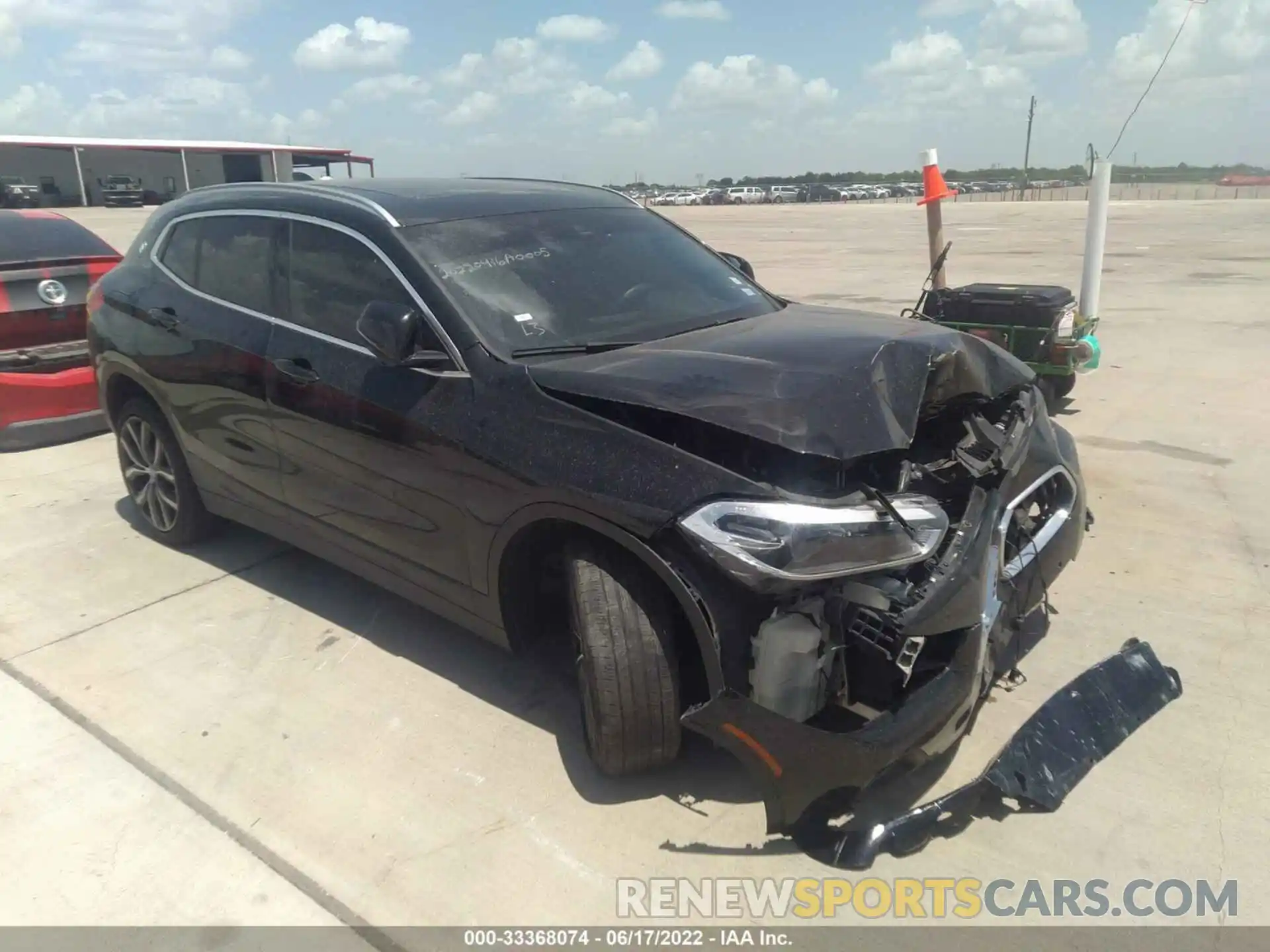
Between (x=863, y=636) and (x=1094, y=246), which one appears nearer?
(x=863, y=636)

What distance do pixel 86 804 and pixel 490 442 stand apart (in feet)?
5.56

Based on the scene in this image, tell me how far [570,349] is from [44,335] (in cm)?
545

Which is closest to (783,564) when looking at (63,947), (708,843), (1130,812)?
(708,843)

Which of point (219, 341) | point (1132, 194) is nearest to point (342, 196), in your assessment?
point (219, 341)

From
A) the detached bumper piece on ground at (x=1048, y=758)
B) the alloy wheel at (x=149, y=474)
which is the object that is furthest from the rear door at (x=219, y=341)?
the detached bumper piece on ground at (x=1048, y=758)

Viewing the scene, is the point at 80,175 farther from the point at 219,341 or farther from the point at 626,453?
the point at 626,453

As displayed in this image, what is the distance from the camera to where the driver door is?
3.26m

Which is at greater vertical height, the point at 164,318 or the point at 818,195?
the point at 818,195

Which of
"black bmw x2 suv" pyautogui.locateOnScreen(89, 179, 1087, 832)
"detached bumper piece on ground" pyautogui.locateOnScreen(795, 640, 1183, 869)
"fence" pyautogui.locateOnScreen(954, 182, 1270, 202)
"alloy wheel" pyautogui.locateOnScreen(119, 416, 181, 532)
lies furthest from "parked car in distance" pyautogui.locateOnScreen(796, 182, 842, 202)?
"detached bumper piece on ground" pyautogui.locateOnScreen(795, 640, 1183, 869)

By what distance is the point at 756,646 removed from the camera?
98.6 inches

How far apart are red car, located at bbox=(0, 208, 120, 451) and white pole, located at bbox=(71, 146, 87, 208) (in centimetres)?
5004

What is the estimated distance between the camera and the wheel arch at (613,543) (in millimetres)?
2555

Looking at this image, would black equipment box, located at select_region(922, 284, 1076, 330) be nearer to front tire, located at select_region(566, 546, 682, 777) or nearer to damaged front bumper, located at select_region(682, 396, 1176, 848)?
damaged front bumper, located at select_region(682, 396, 1176, 848)

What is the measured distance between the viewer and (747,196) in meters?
71.7
